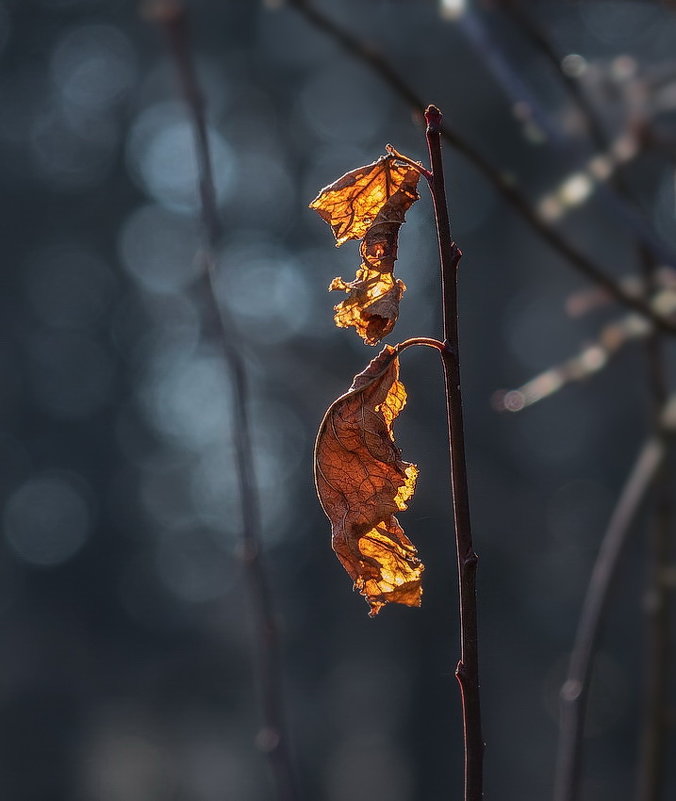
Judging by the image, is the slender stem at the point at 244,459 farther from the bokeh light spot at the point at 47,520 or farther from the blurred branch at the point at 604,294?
the bokeh light spot at the point at 47,520

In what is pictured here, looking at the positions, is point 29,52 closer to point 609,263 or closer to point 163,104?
point 163,104

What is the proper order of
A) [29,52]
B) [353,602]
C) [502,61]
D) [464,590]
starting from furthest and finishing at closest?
[29,52], [353,602], [502,61], [464,590]

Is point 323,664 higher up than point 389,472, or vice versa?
point 389,472

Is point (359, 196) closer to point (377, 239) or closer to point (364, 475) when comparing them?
point (377, 239)

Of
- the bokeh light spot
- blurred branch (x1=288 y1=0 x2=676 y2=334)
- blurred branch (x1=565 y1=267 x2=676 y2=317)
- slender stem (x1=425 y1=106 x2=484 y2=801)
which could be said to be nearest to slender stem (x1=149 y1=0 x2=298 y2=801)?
blurred branch (x1=288 y1=0 x2=676 y2=334)

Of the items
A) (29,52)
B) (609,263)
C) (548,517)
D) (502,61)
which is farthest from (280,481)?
(502,61)

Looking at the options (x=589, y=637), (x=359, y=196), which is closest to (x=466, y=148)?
(x=359, y=196)

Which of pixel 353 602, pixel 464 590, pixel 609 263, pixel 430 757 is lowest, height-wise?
pixel 430 757
